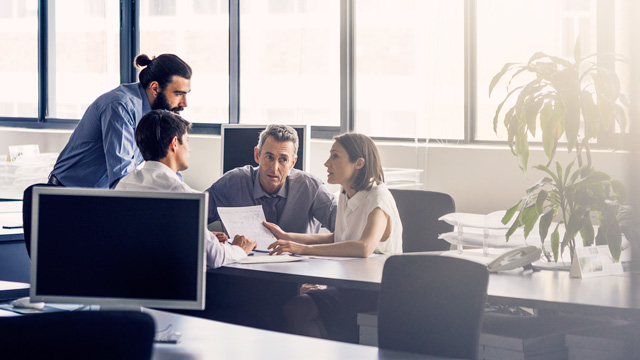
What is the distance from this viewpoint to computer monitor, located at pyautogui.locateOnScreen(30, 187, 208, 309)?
2.09 m

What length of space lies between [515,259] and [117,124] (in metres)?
1.98

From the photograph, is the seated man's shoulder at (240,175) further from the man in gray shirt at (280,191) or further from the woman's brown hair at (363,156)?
the woman's brown hair at (363,156)

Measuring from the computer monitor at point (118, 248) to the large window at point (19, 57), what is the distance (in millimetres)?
5818

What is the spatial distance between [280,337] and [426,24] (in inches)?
135

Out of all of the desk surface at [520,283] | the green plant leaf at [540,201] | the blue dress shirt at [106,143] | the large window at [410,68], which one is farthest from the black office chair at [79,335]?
the large window at [410,68]

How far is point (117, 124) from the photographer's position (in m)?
3.78

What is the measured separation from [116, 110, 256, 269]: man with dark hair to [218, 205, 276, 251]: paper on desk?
37cm

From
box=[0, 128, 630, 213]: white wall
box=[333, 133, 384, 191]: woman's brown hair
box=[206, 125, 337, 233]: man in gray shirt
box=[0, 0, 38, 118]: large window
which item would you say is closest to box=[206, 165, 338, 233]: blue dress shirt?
box=[206, 125, 337, 233]: man in gray shirt

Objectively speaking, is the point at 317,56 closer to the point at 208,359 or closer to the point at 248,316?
the point at 248,316

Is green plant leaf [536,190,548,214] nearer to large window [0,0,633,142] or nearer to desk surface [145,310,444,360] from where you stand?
desk surface [145,310,444,360]

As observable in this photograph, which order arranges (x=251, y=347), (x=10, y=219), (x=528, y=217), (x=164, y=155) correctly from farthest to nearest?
1. (x=10, y=219)
2. (x=164, y=155)
3. (x=528, y=217)
4. (x=251, y=347)

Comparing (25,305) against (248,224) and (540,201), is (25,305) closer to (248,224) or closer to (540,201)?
(248,224)

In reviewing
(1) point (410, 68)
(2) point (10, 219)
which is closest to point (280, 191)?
(2) point (10, 219)

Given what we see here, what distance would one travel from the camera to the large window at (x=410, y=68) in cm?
513
